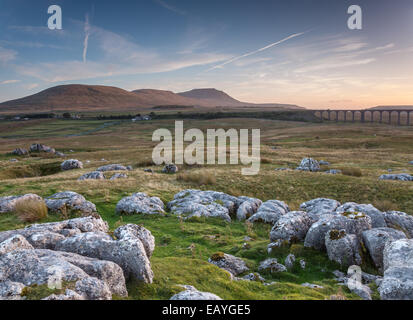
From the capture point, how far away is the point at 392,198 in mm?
26328

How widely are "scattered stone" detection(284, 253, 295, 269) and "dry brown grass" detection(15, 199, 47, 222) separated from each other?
1460 centimetres

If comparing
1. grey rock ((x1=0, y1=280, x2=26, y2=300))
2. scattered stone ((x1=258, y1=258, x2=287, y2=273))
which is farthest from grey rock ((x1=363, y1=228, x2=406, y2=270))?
grey rock ((x1=0, y1=280, x2=26, y2=300))

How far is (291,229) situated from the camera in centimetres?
1435

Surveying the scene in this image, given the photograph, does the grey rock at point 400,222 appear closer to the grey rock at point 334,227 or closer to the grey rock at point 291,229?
the grey rock at point 334,227

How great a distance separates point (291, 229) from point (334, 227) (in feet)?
6.95

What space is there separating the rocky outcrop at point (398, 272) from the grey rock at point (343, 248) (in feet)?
4.71

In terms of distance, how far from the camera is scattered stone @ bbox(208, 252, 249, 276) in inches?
458

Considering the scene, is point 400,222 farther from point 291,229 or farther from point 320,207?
point 291,229

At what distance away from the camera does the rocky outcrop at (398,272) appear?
838 cm

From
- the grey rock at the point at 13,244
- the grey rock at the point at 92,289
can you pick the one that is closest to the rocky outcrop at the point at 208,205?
the grey rock at the point at 13,244

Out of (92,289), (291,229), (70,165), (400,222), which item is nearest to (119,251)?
(92,289)
